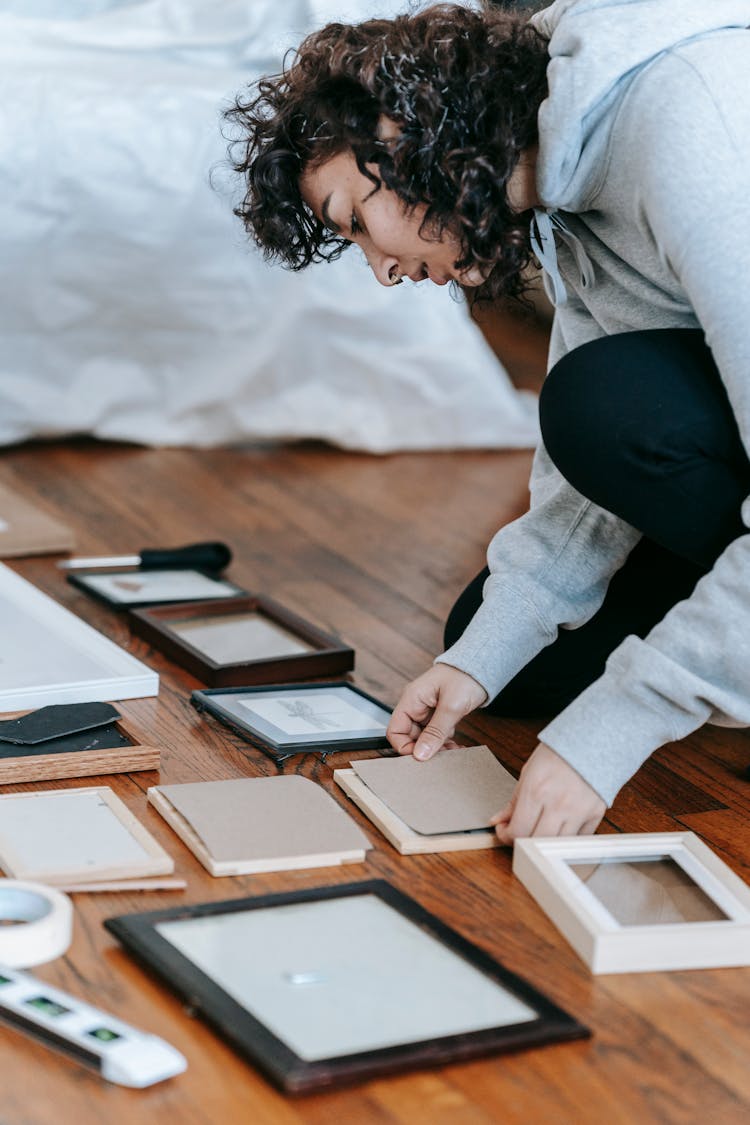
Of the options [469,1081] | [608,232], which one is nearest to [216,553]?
[608,232]

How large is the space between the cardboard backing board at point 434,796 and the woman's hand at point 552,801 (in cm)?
6

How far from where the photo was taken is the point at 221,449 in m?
2.49

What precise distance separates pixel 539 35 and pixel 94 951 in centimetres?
79

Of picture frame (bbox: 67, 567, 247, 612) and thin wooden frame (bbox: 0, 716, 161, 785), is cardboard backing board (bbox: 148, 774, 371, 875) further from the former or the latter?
picture frame (bbox: 67, 567, 247, 612)

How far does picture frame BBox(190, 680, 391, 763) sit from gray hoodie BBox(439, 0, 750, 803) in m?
0.13

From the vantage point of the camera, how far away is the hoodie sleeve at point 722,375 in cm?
102

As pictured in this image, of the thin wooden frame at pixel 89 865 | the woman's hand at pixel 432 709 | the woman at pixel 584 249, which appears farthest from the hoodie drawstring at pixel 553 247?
the thin wooden frame at pixel 89 865

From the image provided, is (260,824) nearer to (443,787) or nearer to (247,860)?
(247,860)

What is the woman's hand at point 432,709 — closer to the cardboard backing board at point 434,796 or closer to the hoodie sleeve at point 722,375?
the cardboard backing board at point 434,796

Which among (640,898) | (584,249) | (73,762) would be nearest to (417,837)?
(640,898)

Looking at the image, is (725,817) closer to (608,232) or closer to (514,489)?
(608,232)

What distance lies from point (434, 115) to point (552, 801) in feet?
1.72

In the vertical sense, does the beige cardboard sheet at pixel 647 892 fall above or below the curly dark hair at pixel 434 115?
below

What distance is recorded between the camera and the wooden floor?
824 millimetres
